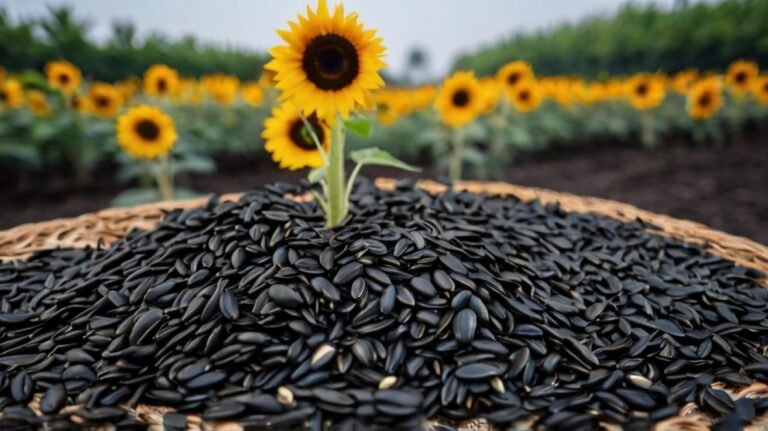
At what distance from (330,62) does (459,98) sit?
212cm

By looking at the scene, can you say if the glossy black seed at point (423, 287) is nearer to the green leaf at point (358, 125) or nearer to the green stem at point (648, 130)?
the green leaf at point (358, 125)

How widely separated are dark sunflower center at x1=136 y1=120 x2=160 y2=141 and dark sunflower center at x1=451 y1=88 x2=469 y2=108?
1.93 metres

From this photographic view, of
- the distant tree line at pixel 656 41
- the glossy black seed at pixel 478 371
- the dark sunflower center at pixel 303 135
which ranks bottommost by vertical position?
the glossy black seed at pixel 478 371

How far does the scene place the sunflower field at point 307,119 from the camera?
1.79m

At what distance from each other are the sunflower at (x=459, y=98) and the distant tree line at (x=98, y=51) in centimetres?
223

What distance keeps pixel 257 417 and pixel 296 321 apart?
0.25 meters

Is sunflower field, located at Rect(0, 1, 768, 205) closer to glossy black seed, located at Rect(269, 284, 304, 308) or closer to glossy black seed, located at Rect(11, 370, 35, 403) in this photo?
glossy black seed, located at Rect(269, 284, 304, 308)

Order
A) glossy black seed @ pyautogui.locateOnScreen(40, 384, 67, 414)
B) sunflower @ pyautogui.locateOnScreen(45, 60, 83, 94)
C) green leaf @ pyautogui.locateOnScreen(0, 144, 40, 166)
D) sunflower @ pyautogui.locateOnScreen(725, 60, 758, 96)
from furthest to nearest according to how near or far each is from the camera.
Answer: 1. sunflower @ pyautogui.locateOnScreen(725, 60, 758, 96)
2. sunflower @ pyautogui.locateOnScreen(45, 60, 83, 94)
3. green leaf @ pyautogui.locateOnScreen(0, 144, 40, 166)
4. glossy black seed @ pyautogui.locateOnScreen(40, 384, 67, 414)

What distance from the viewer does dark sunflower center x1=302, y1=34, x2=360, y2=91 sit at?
1.39 meters

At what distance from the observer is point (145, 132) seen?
116 inches

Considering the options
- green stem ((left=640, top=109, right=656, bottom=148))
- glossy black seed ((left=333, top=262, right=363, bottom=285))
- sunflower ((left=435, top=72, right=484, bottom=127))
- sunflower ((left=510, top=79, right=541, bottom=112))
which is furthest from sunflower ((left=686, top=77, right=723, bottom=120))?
glossy black seed ((left=333, top=262, right=363, bottom=285))

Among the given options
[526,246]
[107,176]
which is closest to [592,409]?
[526,246]

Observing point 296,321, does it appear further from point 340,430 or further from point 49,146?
point 49,146

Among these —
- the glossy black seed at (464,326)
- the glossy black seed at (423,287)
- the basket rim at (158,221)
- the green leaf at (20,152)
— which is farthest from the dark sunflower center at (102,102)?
the glossy black seed at (464,326)
